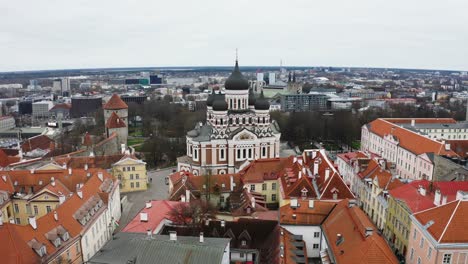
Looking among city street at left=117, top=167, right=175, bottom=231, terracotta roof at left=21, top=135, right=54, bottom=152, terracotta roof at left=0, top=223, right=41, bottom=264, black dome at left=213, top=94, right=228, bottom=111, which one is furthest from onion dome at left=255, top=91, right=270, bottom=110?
terracotta roof at left=0, top=223, right=41, bottom=264

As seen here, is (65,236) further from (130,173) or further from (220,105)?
(220,105)

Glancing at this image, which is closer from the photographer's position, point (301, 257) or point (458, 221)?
point (458, 221)

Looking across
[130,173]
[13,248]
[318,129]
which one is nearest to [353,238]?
[13,248]

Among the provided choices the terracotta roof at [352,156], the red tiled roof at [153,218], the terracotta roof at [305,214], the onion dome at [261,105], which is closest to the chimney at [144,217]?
the red tiled roof at [153,218]

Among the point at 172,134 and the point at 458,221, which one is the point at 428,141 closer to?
the point at 458,221

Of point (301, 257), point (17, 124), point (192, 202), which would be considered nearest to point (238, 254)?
point (301, 257)

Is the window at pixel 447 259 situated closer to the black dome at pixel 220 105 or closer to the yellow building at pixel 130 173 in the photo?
the yellow building at pixel 130 173

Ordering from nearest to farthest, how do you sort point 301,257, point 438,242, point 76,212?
1. point 438,242
2. point 301,257
3. point 76,212
